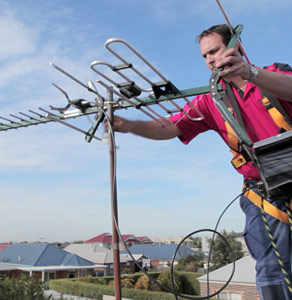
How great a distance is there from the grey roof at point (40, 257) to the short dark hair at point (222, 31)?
32.7 metres

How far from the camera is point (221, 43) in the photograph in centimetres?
176

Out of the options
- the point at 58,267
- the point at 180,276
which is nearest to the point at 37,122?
the point at 180,276

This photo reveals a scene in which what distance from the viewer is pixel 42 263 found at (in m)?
32.0

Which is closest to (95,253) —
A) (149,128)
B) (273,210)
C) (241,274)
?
(241,274)

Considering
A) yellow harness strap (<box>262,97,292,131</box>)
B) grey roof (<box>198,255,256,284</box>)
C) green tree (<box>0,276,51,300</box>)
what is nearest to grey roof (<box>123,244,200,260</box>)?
grey roof (<box>198,255,256,284</box>)

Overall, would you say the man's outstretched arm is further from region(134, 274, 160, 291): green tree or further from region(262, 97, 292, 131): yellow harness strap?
region(134, 274, 160, 291): green tree

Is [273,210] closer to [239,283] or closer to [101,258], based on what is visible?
[239,283]

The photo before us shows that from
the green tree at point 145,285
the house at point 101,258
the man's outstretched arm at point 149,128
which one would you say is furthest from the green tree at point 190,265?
the man's outstretched arm at point 149,128

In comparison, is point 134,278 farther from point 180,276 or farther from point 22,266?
point 22,266

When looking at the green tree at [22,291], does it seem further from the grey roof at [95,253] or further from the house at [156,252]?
the house at [156,252]

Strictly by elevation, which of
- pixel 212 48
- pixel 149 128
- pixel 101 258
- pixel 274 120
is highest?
pixel 101 258

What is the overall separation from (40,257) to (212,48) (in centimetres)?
3389

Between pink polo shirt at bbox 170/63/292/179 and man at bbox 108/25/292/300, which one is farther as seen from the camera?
pink polo shirt at bbox 170/63/292/179

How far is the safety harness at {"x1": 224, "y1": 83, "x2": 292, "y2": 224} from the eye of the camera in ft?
5.04
